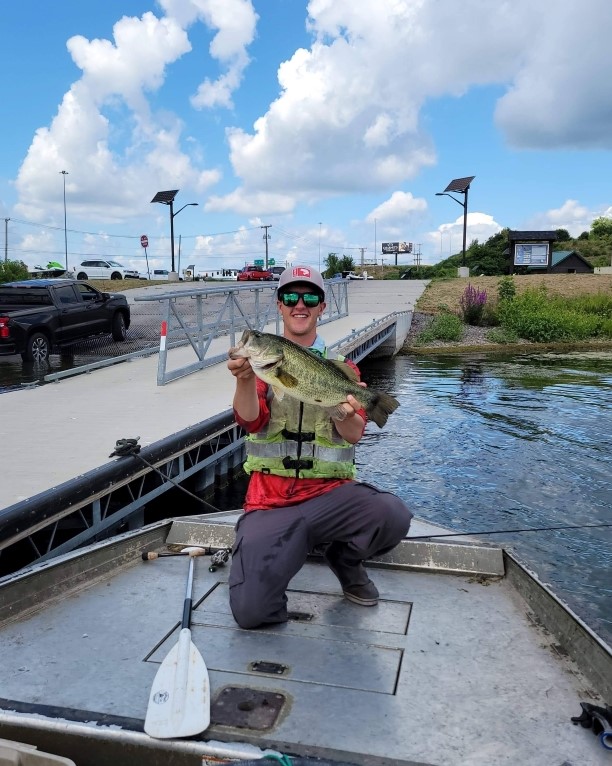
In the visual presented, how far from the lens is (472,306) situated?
31.2 m

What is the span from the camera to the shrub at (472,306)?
1221 inches

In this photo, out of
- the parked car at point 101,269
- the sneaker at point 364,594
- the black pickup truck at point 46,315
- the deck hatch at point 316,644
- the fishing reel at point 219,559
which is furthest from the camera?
the parked car at point 101,269

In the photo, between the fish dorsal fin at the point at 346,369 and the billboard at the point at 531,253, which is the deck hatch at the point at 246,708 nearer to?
the fish dorsal fin at the point at 346,369

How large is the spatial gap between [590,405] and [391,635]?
39.0ft

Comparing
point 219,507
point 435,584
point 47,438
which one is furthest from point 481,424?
point 435,584

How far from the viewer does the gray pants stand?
3580 millimetres

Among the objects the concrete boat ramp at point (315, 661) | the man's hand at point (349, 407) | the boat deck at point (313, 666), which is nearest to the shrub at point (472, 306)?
the concrete boat ramp at point (315, 661)

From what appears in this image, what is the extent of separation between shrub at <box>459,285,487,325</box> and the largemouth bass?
2840 cm

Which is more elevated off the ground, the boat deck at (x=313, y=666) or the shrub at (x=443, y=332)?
the shrub at (x=443, y=332)

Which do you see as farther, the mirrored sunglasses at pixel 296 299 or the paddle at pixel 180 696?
the mirrored sunglasses at pixel 296 299

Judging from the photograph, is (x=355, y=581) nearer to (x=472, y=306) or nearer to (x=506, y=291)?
(x=472, y=306)

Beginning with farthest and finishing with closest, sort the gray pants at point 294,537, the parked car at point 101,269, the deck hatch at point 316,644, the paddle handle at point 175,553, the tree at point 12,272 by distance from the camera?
1. the parked car at point 101,269
2. the tree at point 12,272
3. the paddle handle at point 175,553
4. the gray pants at point 294,537
5. the deck hatch at point 316,644

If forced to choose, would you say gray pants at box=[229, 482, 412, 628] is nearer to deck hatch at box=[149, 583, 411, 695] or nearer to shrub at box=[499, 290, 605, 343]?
deck hatch at box=[149, 583, 411, 695]

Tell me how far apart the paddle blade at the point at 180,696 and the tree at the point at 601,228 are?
105 m
